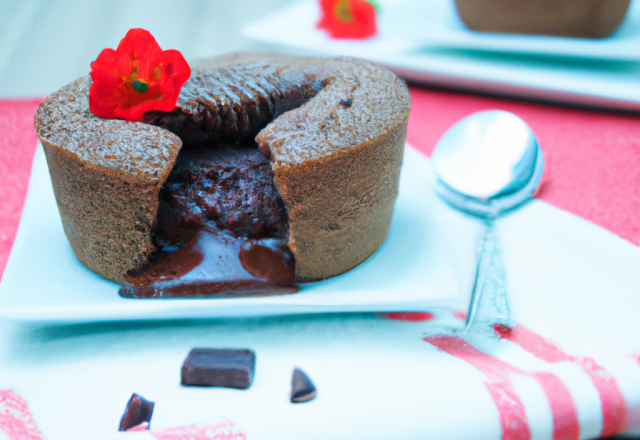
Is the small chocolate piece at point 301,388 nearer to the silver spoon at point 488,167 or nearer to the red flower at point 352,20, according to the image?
the silver spoon at point 488,167

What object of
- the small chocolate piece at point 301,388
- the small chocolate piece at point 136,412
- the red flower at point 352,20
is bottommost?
the small chocolate piece at point 136,412

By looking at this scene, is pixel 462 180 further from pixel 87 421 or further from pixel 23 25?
pixel 23 25

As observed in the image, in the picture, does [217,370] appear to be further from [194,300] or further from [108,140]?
[108,140]

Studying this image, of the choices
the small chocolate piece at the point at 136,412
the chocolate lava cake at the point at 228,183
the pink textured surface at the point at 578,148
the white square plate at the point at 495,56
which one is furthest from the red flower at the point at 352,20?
the small chocolate piece at the point at 136,412

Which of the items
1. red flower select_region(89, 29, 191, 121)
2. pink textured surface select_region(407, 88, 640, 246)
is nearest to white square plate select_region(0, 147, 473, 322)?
red flower select_region(89, 29, 191, 121)

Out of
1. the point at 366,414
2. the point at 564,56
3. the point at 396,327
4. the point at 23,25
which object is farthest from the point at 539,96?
the point at 23,25
